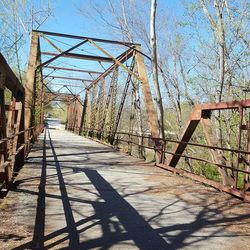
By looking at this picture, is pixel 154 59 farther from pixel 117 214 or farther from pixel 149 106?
pixel 117 214

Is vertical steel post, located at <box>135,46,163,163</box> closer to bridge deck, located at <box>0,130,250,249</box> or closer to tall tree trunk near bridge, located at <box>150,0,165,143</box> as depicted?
tall tree trunk near bridge, located at <box>150,0,165,143</box>

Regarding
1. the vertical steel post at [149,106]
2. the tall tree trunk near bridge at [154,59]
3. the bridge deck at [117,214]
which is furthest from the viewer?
the tall tree trunk near bridge at [154,59]

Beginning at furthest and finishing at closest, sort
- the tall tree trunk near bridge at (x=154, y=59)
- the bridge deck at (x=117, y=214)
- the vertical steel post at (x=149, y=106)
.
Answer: the tall tree trunk near bridge at (x=154, y=59)
the vertical steel post at (x=149, y=106)
the bridge deck at (x=117, y=214)

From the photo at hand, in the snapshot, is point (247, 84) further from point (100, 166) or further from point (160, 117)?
point (100, 166)

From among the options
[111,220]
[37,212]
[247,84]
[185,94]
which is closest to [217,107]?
[111,220]

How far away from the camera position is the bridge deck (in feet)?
13.2

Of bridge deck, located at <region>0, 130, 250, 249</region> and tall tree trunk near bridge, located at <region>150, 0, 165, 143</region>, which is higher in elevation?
tall tree trunk near bridge, located at <region>150, 0, 165, 143</region>

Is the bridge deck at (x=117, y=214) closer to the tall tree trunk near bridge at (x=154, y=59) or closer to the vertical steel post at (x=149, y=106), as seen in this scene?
the vertical steel post at (x=149, y=106)

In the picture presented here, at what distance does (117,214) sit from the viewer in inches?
201

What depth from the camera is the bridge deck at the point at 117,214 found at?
402cm

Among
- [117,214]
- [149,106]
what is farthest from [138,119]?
[117,214]

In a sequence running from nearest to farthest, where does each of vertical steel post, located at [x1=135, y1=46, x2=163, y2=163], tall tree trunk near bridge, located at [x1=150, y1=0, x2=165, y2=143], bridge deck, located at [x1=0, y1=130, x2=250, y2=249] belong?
bridge deck, located at [x1=0, y1=130, x2=250, y2=249]
vertical steel post, located at [x1=135, y1=46, x2=163, y2=163]
tall tree trunk near bridge, located at [x1=150, y1=0, x2=165, y2=143]

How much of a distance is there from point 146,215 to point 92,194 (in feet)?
4.73

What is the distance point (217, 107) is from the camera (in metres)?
7.44
